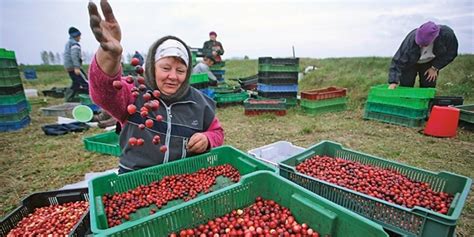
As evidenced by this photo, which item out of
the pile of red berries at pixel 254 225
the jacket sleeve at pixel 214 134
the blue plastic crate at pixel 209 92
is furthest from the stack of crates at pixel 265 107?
the pile of red berries at pixel 254 225

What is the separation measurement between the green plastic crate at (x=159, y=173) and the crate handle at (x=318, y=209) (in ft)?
1.25

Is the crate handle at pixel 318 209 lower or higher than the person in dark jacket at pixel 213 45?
lower

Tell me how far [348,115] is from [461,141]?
109 inches

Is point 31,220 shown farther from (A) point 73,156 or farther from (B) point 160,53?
(A) point 73,156

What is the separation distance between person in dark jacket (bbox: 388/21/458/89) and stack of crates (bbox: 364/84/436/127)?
0.28 meters

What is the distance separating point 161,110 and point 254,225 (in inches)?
47.5

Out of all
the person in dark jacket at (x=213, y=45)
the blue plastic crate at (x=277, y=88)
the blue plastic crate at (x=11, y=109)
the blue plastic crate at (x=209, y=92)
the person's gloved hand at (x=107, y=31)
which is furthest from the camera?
the person in dark jacket at (x=213, y=45)

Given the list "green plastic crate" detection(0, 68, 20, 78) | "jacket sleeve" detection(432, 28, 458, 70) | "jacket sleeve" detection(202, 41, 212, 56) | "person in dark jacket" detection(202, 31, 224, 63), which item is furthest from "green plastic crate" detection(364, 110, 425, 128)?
"green plastic crate" detection(0, 68, 20, 78)

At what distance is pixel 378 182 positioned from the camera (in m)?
2.03

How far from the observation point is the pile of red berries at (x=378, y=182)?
1.79m

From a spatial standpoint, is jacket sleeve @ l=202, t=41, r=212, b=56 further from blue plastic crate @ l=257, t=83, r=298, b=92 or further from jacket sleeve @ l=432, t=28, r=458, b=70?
jacket sleeve @ l=432, t=28, r=458, b=70

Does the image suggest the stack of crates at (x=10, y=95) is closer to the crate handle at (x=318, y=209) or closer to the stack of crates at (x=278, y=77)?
the stack of crates at (x=278, y=77)

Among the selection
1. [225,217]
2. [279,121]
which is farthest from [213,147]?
[279,121]

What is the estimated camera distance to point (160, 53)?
192 cm
